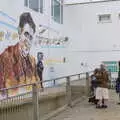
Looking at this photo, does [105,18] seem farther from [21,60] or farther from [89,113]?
[89,113]

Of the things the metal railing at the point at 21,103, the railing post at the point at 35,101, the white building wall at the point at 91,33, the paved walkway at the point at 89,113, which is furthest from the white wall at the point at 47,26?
the railing post at the point at 35,101

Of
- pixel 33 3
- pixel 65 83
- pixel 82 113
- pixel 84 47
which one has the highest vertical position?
pixel 33 3

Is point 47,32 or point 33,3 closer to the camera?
point 33,3

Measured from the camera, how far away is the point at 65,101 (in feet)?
44.9

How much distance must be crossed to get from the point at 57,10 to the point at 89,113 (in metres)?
14.3

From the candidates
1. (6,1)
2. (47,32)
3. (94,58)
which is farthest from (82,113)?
(94,58)

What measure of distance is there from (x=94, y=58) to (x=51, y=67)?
4650 millimetres

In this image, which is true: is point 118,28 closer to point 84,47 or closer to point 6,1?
point 84,47

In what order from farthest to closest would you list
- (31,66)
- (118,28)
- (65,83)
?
(118,28) → (31,66) → (65,83)

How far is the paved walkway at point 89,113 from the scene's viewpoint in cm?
1191
